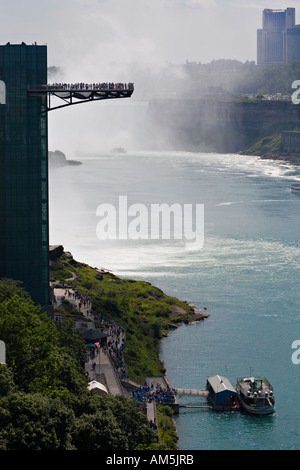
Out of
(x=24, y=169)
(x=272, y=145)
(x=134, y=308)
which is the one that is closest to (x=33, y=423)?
(x=24, y=169)

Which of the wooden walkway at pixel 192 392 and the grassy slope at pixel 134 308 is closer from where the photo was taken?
the wooden walkway at pixel 192 392

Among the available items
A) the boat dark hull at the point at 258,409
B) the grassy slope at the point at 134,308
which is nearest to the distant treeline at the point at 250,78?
the grassy slope at the point at 134,308

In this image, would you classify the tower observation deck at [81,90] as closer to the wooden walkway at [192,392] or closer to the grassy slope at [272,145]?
the wooden walkway at [192,392]

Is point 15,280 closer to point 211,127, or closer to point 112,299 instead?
point 112,299

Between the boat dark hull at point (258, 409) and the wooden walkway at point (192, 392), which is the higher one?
the wooden walkway at point (192, 392)

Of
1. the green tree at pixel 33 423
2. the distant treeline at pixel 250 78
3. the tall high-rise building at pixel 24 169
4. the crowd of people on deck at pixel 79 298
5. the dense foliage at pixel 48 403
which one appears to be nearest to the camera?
the green tree at pixel 33 423

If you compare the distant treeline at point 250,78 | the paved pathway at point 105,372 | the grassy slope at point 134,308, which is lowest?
the paved pathway at point 105,372

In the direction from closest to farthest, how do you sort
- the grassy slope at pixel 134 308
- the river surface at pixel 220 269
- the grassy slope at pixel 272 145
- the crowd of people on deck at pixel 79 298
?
the river surface at pixel 220 269 → the grassy slope at pixel 134 308 → the crowd of people on deck at pixel 79 298 → the grassy slope at pixel 272 145
